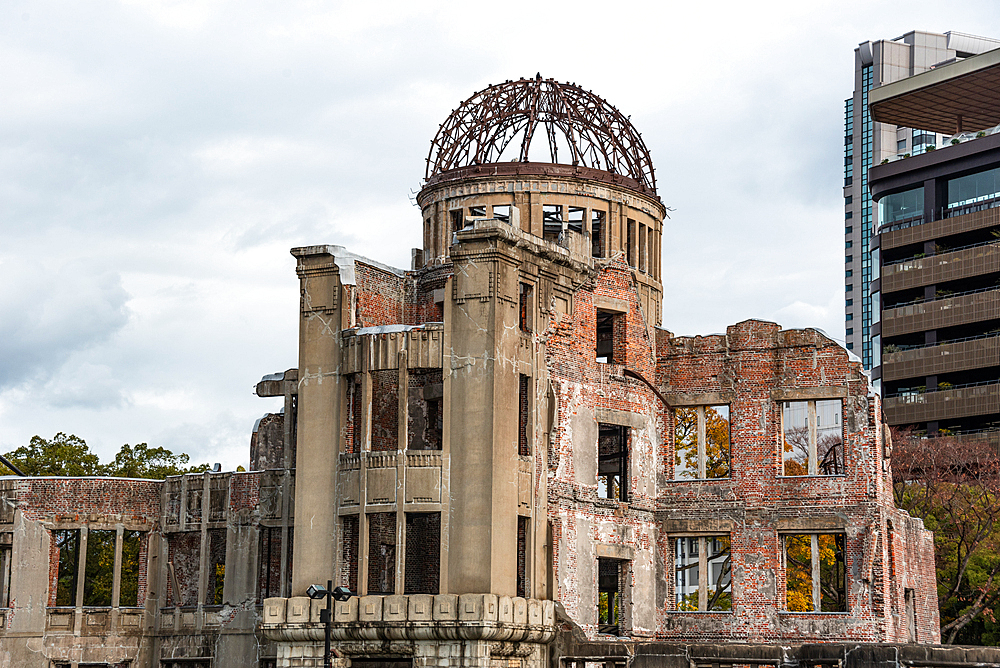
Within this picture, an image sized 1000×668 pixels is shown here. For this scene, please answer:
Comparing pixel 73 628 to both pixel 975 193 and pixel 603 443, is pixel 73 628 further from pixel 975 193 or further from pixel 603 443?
pixel 975 193

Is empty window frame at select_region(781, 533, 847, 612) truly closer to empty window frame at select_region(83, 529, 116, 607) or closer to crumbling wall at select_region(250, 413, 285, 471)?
crumbling wall at select_region(250, 413, 285, 471)

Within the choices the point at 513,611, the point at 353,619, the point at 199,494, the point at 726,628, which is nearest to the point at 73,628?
the point at 199,494

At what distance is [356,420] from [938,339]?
179 ft

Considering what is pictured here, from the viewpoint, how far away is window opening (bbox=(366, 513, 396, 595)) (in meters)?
33.6

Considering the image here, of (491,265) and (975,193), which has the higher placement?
(975,193)

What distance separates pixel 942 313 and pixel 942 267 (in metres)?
2.61

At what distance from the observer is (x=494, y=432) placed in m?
31.7

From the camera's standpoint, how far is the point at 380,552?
33.9 metres

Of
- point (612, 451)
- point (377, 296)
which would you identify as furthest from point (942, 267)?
point (377, 296)

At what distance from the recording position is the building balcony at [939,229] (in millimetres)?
78438

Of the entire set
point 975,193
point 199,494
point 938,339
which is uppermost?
point 975,193

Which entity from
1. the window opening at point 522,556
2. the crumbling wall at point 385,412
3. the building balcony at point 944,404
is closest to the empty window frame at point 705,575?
the window opening at point 522,556

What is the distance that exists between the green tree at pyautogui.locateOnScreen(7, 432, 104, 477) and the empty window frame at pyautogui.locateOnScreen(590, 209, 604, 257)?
22.5 metres

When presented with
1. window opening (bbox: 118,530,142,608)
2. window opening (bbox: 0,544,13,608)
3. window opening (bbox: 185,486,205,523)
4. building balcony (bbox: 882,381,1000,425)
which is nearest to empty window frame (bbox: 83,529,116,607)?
window opening (bbox: 118,530,142,608)
